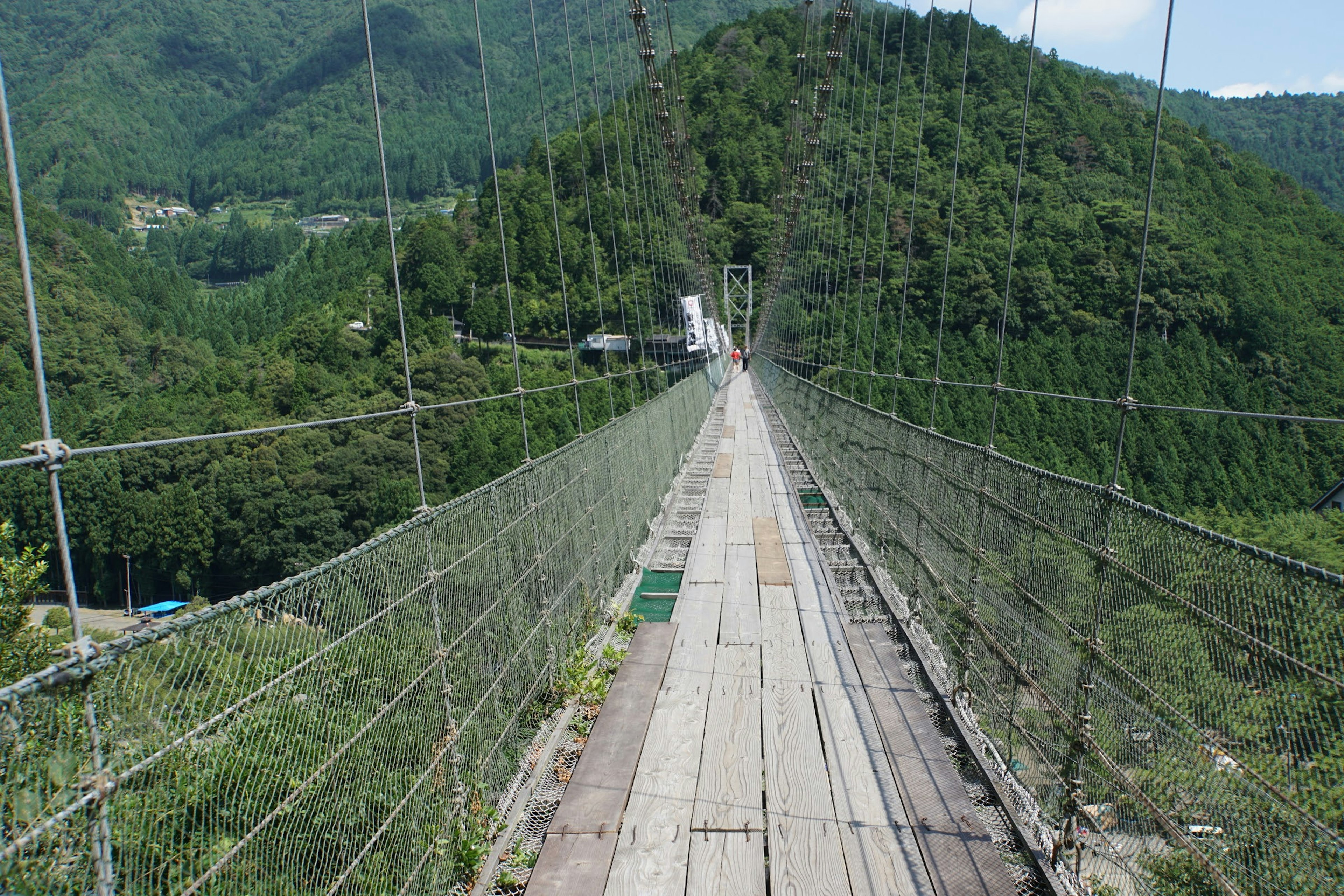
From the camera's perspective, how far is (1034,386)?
2498 centimetres

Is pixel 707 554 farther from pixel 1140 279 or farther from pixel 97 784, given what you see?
pixel 97 784

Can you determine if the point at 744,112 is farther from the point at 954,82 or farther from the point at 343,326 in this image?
the point at 343,326

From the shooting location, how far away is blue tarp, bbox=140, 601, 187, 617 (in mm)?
15461

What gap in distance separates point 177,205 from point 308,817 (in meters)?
35.0

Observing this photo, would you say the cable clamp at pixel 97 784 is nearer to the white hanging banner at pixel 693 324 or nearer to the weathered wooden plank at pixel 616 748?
the weathered wooden plank at pixel 616 748

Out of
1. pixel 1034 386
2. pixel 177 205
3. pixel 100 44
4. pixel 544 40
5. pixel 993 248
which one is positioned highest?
pixel 544 40

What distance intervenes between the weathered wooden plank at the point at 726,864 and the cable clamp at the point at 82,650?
1.51m

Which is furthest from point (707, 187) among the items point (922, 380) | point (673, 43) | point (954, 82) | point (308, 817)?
point (308, 817)

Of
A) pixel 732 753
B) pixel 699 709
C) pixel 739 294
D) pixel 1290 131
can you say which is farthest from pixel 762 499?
pixel 739 294

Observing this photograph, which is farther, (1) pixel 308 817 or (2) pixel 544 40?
(2) pixel 544 40

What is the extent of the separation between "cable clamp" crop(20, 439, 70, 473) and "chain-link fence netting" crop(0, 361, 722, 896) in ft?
0.77

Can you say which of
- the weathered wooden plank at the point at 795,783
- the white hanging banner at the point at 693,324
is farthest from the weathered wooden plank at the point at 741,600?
the white hanging banner at the point at 693,324

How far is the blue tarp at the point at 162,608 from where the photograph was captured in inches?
609

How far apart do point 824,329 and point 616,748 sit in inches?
910
